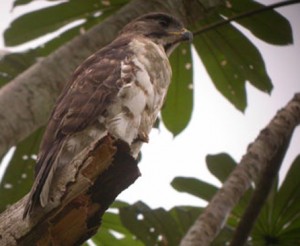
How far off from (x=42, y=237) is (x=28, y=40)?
5.74 feet

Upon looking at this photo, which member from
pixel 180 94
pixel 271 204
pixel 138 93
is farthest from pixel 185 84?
pixel 138 93

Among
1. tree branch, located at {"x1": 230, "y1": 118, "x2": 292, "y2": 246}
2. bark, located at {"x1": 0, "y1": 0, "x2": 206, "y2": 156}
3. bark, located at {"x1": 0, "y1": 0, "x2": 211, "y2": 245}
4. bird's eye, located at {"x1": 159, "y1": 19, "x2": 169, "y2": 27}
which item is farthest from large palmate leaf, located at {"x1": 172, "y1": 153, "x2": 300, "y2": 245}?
bark, located at {"x1": 0, "y1": 0, "x2": 211, "y2": 245}

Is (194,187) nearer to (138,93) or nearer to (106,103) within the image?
(138,93)

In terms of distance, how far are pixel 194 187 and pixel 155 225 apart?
0.36 metres

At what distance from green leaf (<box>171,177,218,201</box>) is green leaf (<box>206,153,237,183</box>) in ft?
0.28

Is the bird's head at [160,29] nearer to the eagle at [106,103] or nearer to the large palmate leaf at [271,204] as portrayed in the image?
the eagle at [106,103]

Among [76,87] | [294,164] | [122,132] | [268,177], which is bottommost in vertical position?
[294,164]

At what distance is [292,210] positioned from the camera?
10.9 ft

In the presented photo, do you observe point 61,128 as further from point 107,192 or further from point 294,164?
point 294,164

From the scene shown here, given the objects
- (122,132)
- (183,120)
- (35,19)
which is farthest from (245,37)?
(122,132)

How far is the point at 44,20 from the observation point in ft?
10.6

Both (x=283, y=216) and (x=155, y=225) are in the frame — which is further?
(x=283, y=216)

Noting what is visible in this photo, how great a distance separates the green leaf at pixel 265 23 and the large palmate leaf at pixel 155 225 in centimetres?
109

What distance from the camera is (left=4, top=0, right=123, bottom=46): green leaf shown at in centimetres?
321
